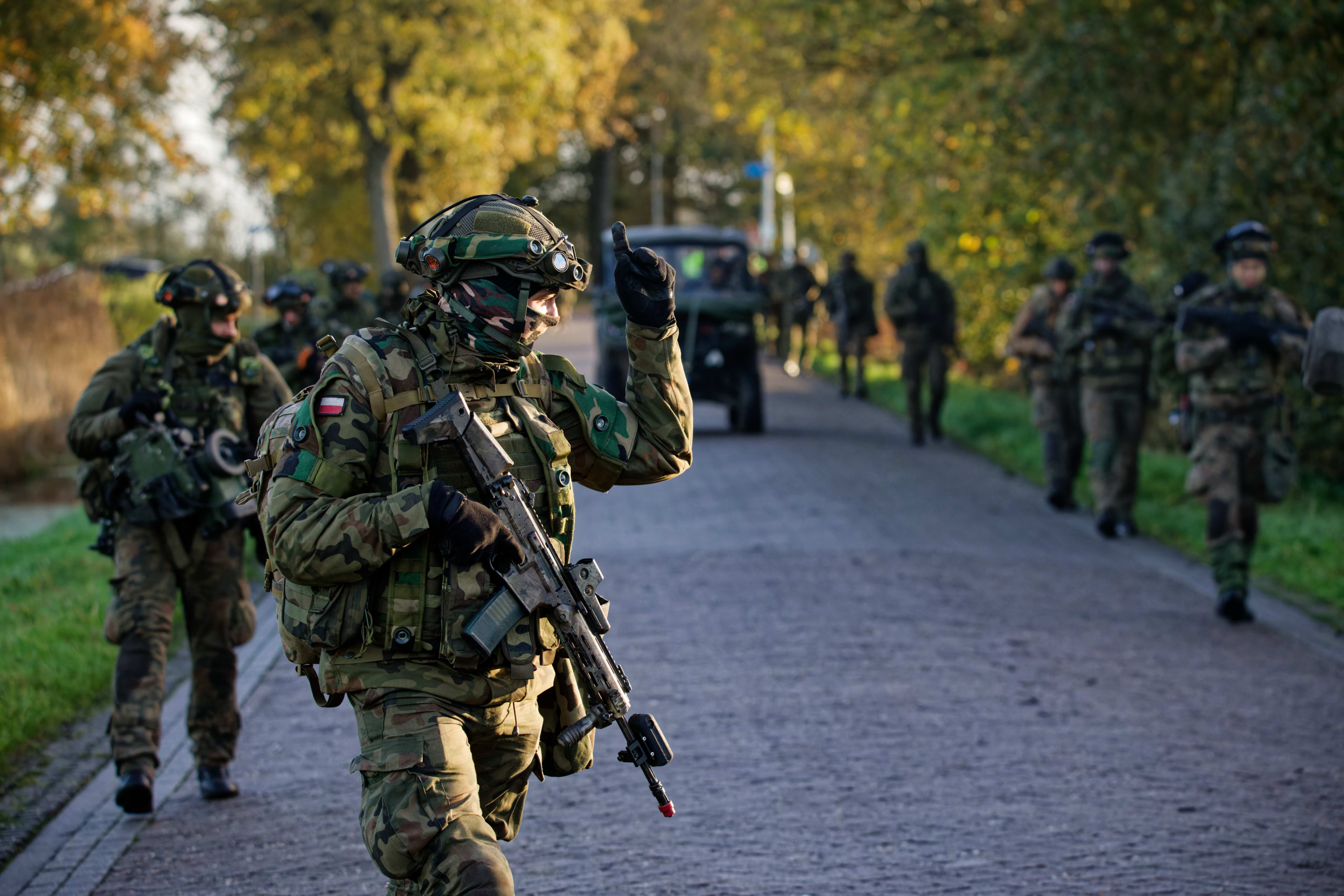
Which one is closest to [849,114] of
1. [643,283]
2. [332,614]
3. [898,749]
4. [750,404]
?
[750,404]

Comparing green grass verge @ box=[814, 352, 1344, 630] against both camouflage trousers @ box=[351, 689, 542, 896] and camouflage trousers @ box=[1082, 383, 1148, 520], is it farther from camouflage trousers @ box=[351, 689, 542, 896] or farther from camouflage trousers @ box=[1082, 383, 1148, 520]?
camouflage trousers @ box=[351, 689, 542, 896]

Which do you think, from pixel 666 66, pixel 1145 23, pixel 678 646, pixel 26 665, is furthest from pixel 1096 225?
pixel 666 66

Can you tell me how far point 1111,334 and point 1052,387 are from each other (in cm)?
150

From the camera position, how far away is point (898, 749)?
19.2 ft

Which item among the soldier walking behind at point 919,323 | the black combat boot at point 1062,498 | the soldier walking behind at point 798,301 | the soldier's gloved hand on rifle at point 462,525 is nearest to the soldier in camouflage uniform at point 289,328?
the soldier's gloved hand on rifle at point 462,525

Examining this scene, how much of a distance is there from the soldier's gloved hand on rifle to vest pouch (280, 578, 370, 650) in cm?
23

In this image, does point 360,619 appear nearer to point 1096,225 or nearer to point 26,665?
point 26,665

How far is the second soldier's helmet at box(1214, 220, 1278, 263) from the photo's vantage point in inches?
326

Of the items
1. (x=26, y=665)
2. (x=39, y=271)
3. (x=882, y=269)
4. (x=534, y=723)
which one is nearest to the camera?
(x=534, y=723)

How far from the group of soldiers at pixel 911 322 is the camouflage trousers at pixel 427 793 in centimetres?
1295

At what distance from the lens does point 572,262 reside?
3.39 metres

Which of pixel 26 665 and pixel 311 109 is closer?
pixel 26 665

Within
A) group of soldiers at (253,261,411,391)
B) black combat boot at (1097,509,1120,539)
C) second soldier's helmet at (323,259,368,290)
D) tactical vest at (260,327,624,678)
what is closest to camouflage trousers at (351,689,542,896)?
tactical vest at (260,327,624,678)

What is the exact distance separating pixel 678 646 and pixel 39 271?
1813cm
